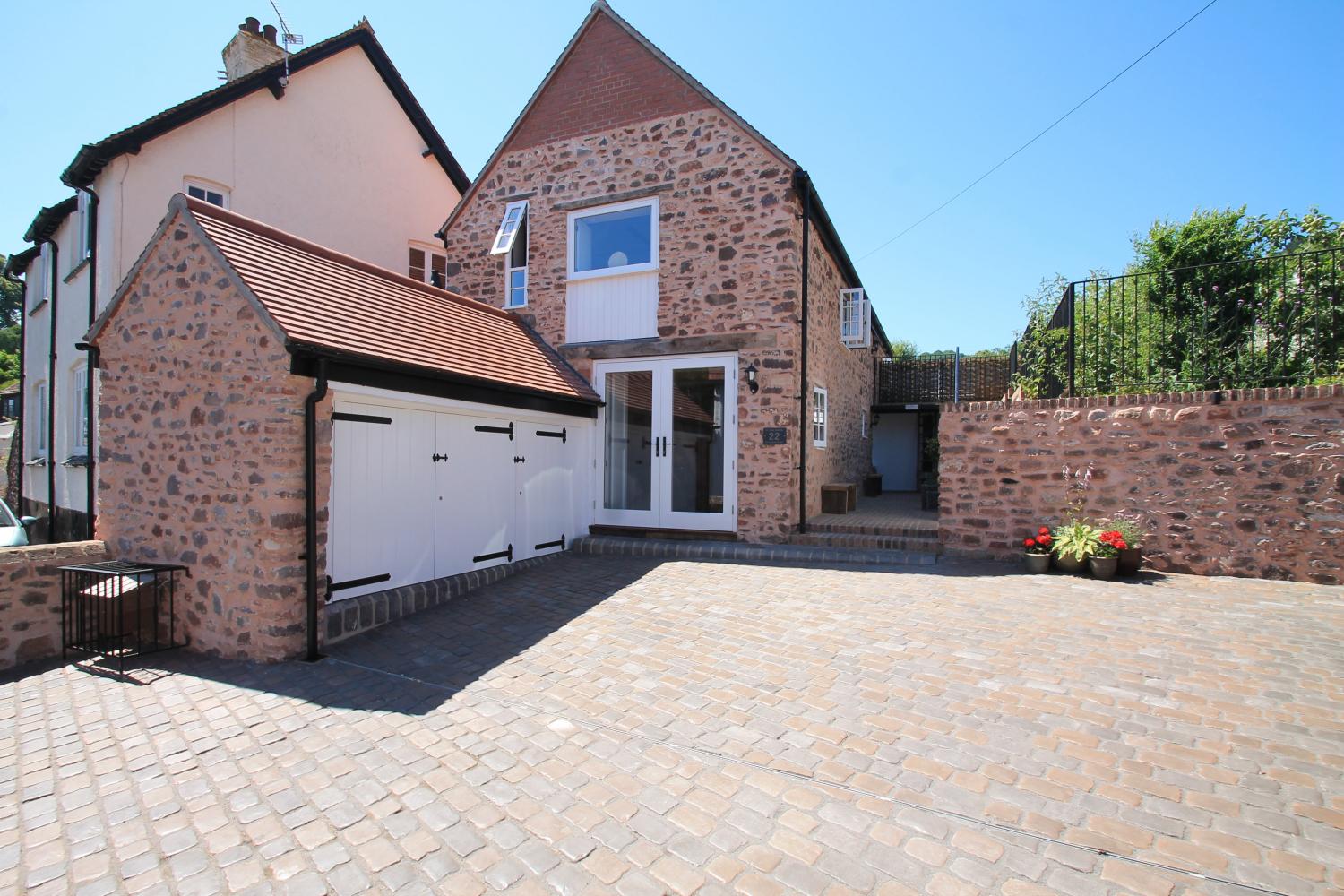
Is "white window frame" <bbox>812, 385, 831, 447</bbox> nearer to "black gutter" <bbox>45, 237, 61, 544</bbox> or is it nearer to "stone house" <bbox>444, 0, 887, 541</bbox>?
"stone house" <bbox>444, 0, 887, 541</bbox>

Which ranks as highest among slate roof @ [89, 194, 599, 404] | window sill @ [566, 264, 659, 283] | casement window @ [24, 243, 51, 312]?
casement window @ [24, 243, 51, 312]

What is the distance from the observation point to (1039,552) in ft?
26.0

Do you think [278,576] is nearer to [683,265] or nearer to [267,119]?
[683,265]

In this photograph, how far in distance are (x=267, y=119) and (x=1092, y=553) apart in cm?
1504

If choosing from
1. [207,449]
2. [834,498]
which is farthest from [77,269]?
[834,498]

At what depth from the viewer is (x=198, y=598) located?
585 cm

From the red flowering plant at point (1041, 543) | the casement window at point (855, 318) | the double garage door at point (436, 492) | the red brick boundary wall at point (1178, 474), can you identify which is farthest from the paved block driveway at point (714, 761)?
the casement window at point (855, 318)

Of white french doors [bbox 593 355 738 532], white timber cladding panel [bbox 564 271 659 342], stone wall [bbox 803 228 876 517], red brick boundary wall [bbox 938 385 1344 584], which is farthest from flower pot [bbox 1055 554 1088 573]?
white timber cladding panel [bbox 564 271 659 342]

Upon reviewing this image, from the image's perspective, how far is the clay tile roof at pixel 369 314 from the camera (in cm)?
589

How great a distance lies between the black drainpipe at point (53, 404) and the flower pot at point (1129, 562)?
57.5 ft

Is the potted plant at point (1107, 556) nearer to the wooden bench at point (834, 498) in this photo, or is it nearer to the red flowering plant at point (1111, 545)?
the red flowering plant at point (1111, 545)

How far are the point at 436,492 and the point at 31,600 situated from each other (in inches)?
154

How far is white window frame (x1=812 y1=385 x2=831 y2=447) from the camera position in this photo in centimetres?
1083

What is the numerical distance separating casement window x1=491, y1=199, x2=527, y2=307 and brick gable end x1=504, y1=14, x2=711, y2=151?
1205 millimetres
